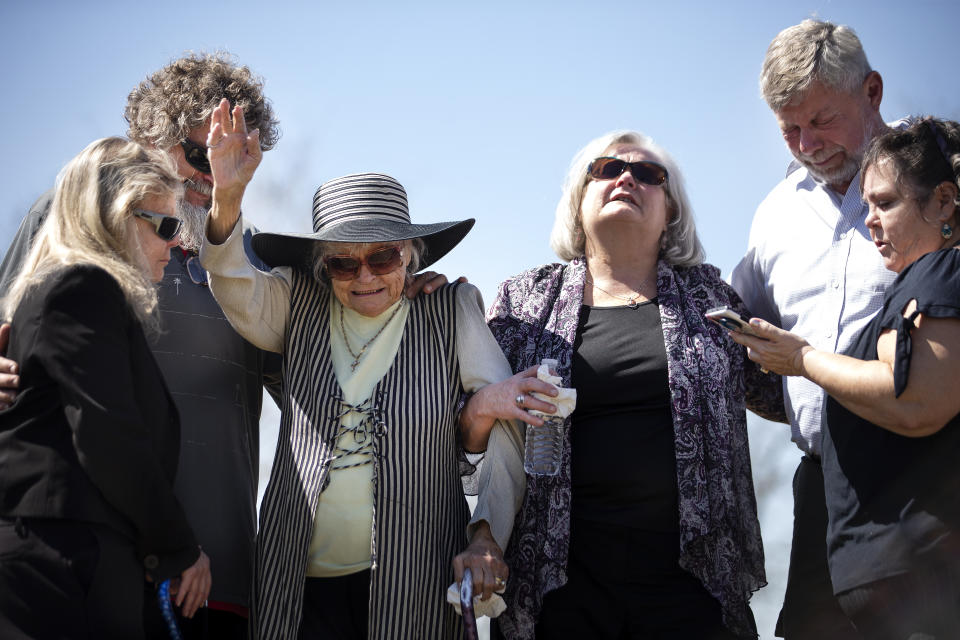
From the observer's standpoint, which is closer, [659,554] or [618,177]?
[659,554]

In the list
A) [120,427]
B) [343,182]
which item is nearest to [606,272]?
[343,182]

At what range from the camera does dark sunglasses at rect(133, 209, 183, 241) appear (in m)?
3.22

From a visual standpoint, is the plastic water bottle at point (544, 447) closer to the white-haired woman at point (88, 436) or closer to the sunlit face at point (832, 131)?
the white-haired woman at point (88, 436)

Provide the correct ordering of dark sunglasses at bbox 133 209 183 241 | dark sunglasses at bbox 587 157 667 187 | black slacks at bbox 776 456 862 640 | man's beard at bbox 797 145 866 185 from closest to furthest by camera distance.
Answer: dark sunglasses at bbox 133 209 183 241 < black slacks at bbox 776 456 862 640 < man's beard at bbox 797 145 866 185 < dark sunglasses at bbox 587 157 667 187

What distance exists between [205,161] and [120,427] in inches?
67.0

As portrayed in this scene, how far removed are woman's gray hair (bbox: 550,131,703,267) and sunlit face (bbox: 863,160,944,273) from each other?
3.67 ft

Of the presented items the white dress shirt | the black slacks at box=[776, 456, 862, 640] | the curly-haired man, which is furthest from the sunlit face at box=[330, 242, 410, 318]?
the black slacks at box=[776, 456, 862, 640]

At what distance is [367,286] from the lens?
3.88 metres

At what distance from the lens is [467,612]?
3.42 meters

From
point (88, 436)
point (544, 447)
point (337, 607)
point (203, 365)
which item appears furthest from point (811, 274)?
point (88, 436)

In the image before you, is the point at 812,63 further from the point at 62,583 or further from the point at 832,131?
the point at 62,583

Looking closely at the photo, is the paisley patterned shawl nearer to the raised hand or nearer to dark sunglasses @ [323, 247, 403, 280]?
dark sunglasses @ [323, 247, 403, 280]

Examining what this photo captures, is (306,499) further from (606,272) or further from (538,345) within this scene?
(606,272)

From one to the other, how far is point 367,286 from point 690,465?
4.77 ft
